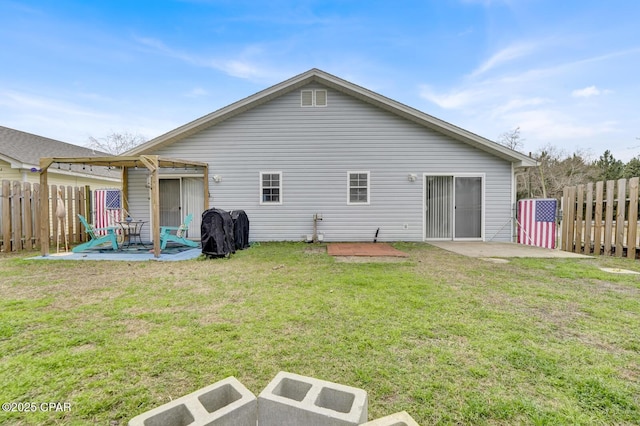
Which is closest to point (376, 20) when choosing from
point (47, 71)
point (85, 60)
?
point (85, 60)

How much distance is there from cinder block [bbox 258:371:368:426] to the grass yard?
43cm

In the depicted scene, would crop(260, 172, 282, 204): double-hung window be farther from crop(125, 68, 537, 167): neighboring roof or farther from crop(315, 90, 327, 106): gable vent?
crop(315, 90, 327, 106): gable vent

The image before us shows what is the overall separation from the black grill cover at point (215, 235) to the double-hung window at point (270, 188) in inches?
96.5

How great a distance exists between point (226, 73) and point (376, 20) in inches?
286

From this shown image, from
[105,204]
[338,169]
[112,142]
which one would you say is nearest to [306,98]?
[338,169]

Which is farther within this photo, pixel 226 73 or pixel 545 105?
pixel 545 105

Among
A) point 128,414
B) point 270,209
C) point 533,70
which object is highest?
point 533,70

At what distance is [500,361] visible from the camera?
93.2 inches

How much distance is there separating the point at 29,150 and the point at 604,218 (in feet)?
63.2

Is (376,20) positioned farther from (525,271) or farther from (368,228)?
(525,271)

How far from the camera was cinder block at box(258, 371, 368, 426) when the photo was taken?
1.32 meters

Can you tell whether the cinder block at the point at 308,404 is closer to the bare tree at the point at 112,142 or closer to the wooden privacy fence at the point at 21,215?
the wooden privacy fence at the point at 21,215

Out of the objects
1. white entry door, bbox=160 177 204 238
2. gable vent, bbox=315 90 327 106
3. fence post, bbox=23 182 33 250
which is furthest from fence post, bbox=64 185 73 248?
gable vent, bbox=315 90 327 106

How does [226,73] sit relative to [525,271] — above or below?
above
